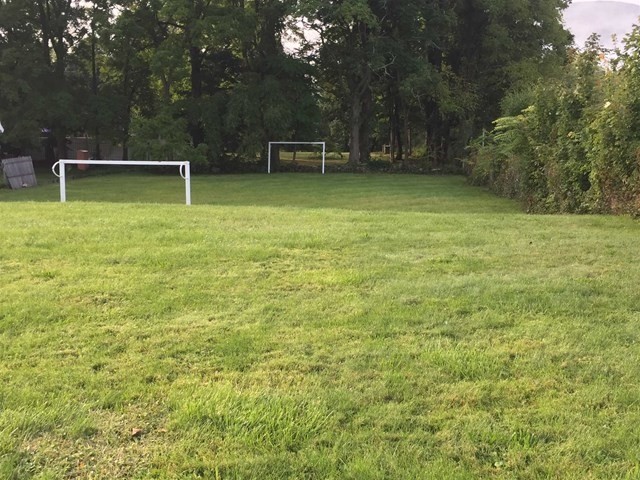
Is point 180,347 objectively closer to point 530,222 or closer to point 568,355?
point 568,355

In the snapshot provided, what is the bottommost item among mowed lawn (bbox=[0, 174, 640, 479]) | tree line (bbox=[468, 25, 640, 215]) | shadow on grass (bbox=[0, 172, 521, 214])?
mowed lawn (bbox=[0, 174, 640, 479])

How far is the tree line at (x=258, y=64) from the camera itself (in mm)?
28062

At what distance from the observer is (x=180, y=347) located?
349cm

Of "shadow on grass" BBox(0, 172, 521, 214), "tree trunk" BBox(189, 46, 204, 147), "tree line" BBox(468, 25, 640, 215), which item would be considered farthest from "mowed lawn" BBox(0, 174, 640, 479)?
"tree trunk" BBox(189, 46, 204, 147)

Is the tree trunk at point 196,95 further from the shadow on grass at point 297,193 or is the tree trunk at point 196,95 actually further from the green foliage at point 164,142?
the shadow on grass at point 297,193

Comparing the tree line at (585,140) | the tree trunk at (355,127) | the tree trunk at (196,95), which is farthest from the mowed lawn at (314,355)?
the tree trunk at (355,127)

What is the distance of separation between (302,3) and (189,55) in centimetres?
780

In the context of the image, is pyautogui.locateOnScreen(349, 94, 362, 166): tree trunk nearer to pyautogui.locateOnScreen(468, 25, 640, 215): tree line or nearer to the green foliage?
the green foliage

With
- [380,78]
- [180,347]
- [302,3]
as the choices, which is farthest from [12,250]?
[380,78]

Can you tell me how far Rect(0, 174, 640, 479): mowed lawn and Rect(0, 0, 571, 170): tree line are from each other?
22332 mm

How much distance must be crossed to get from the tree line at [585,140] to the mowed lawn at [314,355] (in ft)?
9.70

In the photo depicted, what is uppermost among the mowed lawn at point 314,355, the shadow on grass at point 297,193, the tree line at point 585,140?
the tree line at point 585,140

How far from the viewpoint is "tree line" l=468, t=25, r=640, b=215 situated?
8.52 metres

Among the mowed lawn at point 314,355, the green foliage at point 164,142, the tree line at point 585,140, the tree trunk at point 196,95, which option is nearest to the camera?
the mowed lawn at point 314,355
